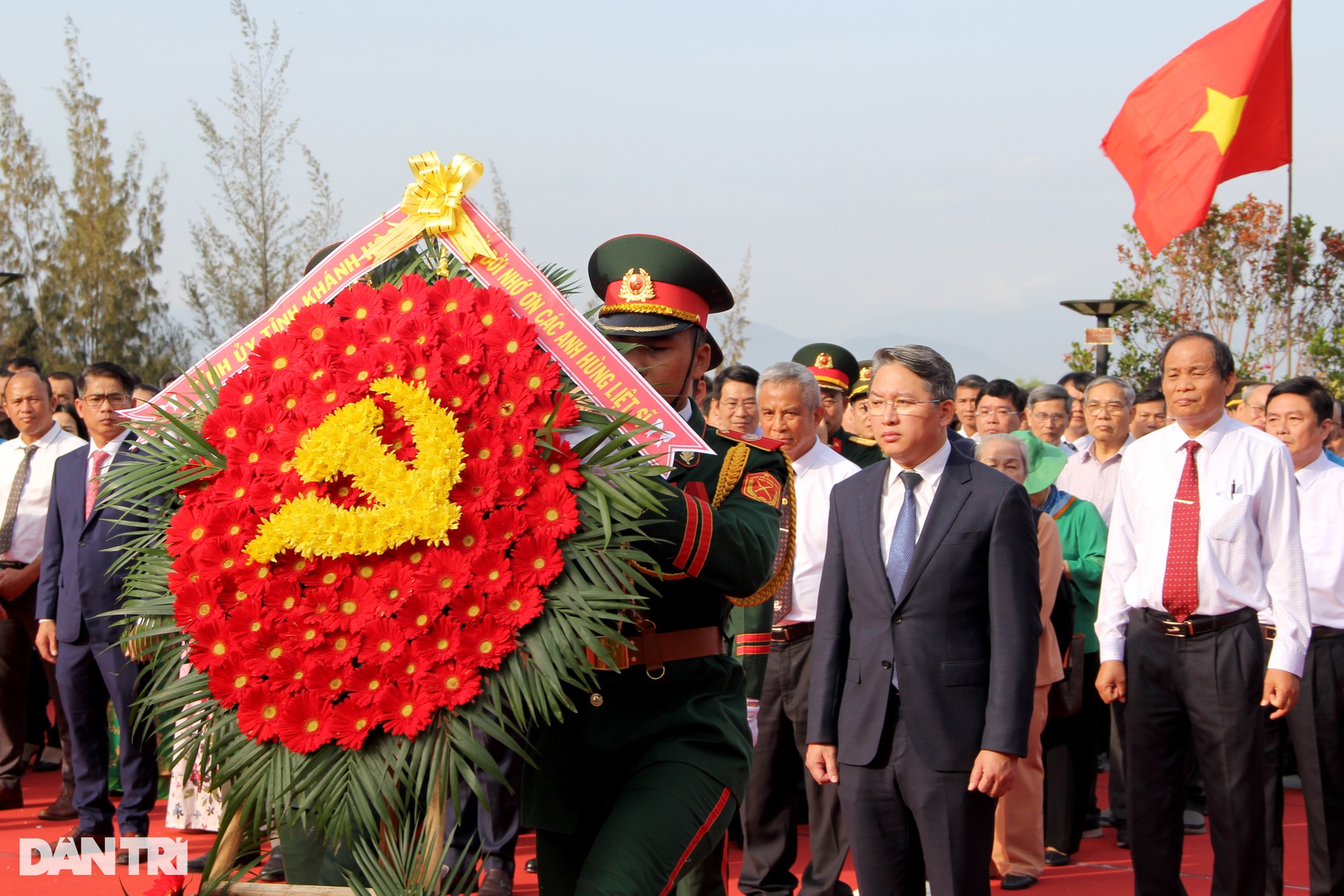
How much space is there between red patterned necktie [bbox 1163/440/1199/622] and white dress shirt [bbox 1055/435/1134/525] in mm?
2233

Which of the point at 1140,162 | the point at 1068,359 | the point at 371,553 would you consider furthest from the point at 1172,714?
the point at 1068,359

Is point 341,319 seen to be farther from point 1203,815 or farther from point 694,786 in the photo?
point 1203,815

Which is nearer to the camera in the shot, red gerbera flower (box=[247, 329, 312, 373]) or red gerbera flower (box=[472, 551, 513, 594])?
red gerbera flower (box=[472, 551, 513, 594])

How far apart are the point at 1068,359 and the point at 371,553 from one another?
17747 mm

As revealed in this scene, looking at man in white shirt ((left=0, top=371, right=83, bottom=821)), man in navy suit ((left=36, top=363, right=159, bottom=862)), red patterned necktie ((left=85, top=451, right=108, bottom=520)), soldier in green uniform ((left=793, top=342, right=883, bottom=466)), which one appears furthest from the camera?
man in white shirt ((left=0, top=371, right=83, bottom=821))

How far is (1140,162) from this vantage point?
9.67 meters

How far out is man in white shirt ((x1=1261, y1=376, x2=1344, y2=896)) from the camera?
16.2 feet

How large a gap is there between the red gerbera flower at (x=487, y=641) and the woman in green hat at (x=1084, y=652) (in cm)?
401

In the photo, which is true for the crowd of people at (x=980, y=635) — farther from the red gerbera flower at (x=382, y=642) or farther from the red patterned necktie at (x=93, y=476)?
the red gerbera flower at (x=382, y=642)

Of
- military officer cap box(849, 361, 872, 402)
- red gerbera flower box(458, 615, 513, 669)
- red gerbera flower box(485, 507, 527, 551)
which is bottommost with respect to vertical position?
red gerbera flower box(458, 615, 513, 669)

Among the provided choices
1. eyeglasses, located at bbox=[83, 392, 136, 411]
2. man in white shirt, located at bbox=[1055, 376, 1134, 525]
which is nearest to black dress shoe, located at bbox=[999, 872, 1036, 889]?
man in white shirt, located at bbox=[1055, 376, 1134, 525]

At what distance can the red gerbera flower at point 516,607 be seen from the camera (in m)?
2.33

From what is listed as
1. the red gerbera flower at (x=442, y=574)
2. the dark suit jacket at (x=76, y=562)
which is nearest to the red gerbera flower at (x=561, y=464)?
the red gerbera flower at (x=442, y=574)

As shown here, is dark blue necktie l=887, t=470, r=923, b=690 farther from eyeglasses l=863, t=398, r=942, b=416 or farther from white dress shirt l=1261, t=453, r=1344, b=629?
white dress shirt l=1261, t=453, r=1344, b=629
